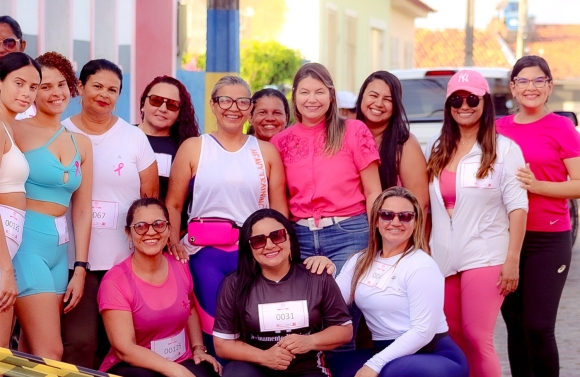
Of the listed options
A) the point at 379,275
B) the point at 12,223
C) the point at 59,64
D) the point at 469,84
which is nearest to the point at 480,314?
the point at 379,275

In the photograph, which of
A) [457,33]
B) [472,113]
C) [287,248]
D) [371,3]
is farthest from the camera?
[457,33]

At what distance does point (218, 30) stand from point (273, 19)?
41.2 feet

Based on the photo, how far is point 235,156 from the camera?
16.5 ft

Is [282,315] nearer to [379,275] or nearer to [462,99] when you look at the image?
[379,275]

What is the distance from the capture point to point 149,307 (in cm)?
482

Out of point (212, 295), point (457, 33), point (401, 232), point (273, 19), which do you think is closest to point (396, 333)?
point (401, 232)

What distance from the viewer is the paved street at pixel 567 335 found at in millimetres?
6676

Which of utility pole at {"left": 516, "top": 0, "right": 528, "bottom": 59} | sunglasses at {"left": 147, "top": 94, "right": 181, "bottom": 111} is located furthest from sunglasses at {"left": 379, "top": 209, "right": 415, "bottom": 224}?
utility pole at {"left": 516, "top": 0, "right": 528, "bottom": 59}

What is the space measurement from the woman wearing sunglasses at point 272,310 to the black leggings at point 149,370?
→ 0.19 metres

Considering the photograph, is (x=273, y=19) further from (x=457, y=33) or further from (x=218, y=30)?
(x=457, y=33)

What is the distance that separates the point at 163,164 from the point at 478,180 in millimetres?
1741

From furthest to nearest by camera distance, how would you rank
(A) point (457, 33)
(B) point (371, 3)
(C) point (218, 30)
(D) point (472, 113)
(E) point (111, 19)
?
(A) point (457, 33) → (B) point (371, 3) → (E) point (111, 19) → (C) point (218, 30) → (D) point (472, 113)

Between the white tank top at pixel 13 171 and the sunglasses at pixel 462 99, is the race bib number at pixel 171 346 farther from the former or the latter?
the sunglasses at pixel 462 99

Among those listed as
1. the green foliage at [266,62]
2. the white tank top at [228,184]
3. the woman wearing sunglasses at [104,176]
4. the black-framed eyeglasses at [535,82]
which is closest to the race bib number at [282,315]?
the white tank top at [228,184]
